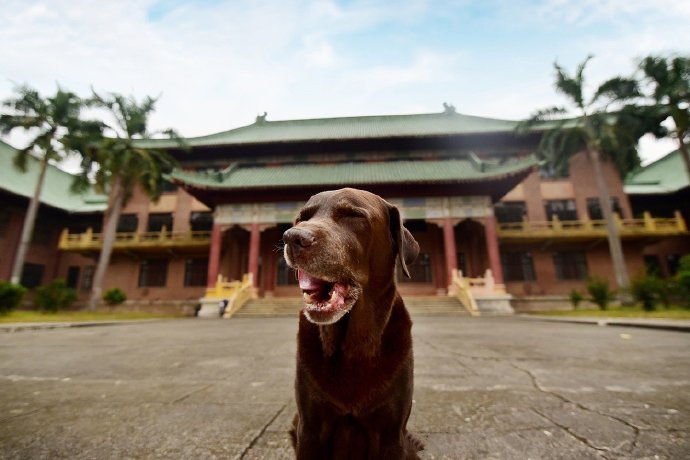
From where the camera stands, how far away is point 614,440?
161 centimetres

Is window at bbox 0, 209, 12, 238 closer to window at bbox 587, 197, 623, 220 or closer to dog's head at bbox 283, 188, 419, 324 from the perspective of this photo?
dog's head at bbox 283, 188, 419, 324

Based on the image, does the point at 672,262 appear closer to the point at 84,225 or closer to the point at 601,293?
the point at 601,293

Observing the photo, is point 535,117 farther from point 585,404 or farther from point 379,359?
point 379,359

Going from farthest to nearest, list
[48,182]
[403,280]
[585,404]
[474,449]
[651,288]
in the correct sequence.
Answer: [48,182] → [403,280] → [651,288] → [585,404] → [474,449]

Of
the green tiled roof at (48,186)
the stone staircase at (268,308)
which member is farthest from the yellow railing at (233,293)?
the green tiled roof at (48,186)

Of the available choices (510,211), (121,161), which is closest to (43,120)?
(121,161)

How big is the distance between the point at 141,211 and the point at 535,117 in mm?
25430

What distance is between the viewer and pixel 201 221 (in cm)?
2356

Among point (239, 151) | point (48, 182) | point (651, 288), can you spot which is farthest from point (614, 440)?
point (48, 182)

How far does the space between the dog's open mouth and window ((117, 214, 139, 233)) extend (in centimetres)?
2687

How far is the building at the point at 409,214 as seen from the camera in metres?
18.2

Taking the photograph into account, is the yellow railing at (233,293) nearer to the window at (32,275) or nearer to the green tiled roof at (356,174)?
the green tiled roof at (356,174)

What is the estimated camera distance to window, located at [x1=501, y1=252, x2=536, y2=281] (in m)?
20.9

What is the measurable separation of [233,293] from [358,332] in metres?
16.3
